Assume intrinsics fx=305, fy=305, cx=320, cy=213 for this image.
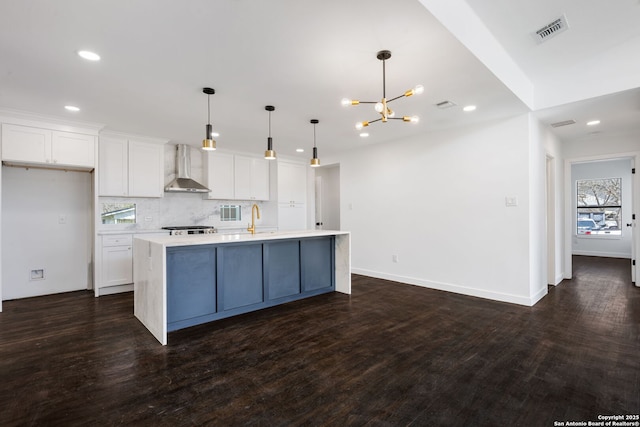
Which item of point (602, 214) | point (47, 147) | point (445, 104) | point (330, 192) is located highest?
point (445, 104)

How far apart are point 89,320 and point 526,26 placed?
5.36m

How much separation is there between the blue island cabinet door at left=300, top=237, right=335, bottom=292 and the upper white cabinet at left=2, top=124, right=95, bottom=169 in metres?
3.33

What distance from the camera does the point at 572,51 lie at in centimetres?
322

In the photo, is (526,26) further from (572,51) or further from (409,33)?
(409,33)

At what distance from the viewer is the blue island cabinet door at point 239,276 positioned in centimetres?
338

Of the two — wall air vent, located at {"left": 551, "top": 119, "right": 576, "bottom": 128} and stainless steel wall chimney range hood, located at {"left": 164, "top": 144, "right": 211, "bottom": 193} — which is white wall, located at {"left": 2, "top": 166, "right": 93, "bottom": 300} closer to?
stainless steel wall chimney range hood, located at {"left": 164, "top": 144, "right": 211, "bottom": 193}

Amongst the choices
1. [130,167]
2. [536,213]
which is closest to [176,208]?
[130,167]

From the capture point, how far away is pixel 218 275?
131 inches

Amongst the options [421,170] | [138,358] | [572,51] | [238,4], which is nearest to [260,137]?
[421,170]

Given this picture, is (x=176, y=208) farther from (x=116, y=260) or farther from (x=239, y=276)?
(x=239, y=276)

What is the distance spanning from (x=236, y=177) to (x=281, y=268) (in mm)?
2937

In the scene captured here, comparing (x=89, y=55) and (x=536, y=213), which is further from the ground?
(x=89, y=55)

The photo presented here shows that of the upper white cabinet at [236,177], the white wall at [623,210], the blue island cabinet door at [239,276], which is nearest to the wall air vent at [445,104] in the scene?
the blue island cabinet door at [239,276]

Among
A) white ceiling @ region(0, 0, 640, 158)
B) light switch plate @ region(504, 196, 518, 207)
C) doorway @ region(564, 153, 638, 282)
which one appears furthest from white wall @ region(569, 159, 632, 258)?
light switch plate @ region(504, 196, 518, 207)
